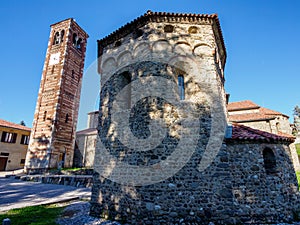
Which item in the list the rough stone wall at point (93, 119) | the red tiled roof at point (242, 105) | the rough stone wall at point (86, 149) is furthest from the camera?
the rough stone wall at point (93, 119)

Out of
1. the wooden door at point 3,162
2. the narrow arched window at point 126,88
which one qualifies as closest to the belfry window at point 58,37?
the wooden door at point 3,162

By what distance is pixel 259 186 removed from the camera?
21.5ft

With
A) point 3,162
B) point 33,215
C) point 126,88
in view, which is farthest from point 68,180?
point 3,162

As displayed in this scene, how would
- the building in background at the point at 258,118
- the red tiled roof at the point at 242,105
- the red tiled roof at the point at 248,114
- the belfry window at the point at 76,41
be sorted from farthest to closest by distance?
the belfry window at the point at 76,41 → the red tiled roof at the point at 242,105 → the red tiled roof at the point at 248,114 → the building in background at the point at 258,118

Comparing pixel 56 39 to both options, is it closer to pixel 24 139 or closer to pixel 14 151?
pixel 24 139

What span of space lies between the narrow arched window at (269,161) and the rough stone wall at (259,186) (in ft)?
0.33

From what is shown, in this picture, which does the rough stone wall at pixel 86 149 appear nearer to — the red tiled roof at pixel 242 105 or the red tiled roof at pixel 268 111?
the red tiled roof at pixel 242 105

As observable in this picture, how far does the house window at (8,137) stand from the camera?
75.2ft

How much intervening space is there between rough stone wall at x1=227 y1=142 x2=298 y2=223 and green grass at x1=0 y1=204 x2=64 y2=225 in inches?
254

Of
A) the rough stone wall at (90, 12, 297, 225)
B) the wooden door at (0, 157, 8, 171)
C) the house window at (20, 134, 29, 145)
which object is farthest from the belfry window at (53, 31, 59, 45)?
the rough stone wall at (90, 12, 297, 225)

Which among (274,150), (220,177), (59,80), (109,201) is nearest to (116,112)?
(109,201)

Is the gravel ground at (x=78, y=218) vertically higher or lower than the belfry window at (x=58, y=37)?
lower

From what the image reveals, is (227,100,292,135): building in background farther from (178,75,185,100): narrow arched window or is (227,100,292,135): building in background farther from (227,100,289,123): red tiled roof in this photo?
(178,75,185,100): narrow arched window

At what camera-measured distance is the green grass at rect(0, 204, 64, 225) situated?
19.4ft
